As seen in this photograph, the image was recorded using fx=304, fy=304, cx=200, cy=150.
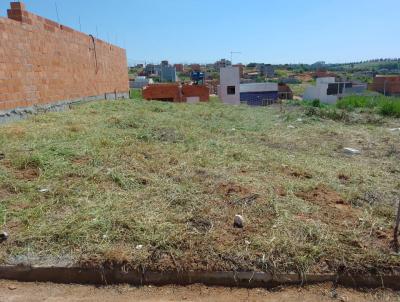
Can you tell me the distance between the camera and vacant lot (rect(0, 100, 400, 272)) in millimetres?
2232

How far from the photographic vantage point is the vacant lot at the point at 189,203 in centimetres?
223

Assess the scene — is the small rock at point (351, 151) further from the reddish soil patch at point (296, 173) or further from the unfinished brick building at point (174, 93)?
the unfinished brick building at point (174, 93)

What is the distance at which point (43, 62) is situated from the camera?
7.64m

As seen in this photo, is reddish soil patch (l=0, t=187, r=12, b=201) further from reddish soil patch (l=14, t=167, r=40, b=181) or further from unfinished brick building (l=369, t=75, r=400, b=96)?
unfinished brick building (l=369, t=75, r=400, b=96)

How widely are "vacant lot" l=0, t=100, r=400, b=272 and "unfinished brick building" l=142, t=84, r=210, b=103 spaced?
17.1 m

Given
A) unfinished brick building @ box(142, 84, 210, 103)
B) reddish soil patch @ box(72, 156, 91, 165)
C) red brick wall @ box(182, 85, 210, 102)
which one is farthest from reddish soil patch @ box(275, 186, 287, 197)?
red brick wall @ box(182, 85, 210, 102)

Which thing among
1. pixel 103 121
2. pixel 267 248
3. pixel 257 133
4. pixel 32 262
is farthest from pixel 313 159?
pixel 103 121

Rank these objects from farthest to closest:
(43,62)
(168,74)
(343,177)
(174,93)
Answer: (168,74) → (174,93) → (43,62) → (343,177)

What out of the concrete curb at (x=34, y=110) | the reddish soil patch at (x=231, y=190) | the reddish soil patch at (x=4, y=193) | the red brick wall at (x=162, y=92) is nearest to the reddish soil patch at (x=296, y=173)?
the reddish soil patch at (x=231, y=190)

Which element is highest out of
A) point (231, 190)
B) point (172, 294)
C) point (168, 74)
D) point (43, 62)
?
point (168, 74)

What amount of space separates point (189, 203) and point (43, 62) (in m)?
6.65

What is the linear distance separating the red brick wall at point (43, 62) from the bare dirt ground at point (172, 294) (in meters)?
4.94

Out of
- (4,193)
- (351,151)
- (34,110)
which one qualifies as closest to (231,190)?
(4,193)

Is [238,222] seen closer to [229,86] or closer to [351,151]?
[351,151]
